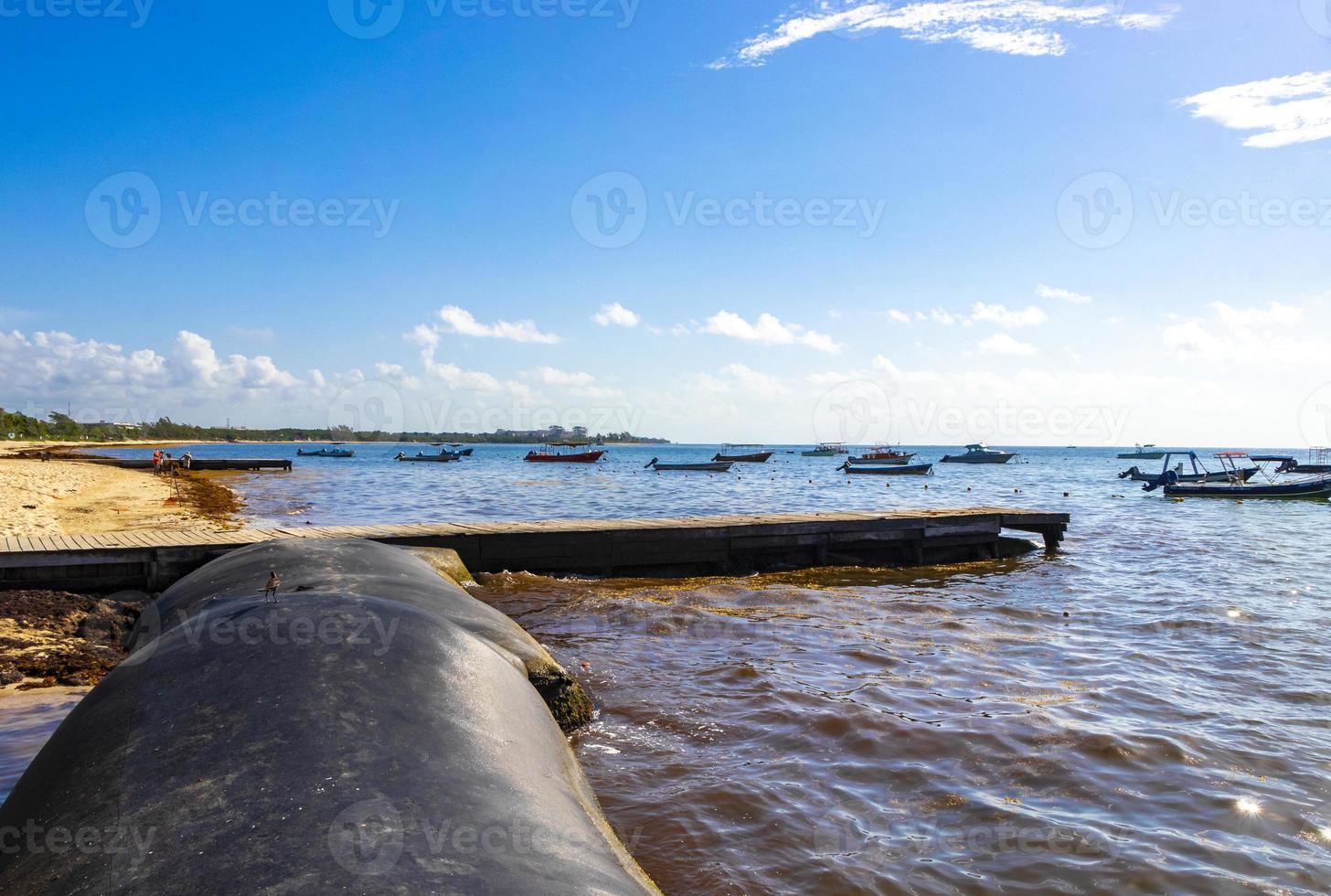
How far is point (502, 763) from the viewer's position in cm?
297

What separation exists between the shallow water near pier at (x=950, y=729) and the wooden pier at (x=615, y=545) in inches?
30.5

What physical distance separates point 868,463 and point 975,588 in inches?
2948

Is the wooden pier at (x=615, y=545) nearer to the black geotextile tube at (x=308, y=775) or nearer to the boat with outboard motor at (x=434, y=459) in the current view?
the black geotextile tube at (x=308, y=775)

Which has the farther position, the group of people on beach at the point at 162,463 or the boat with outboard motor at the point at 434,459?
the boat with outboard motor at the point at 434,459

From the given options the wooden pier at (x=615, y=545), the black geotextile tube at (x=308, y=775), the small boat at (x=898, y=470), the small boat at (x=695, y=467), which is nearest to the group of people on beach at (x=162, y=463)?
the wooden pier at (x=615, y=545)

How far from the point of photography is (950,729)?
652 cm

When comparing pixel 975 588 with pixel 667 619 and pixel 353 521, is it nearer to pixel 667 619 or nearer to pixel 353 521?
pixel 667 619

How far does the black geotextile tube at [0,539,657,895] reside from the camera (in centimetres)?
208

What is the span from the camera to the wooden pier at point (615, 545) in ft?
33.8

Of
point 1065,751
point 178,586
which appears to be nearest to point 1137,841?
point 1065,751

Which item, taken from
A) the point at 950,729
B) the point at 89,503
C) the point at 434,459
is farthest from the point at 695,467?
the point at 950,729

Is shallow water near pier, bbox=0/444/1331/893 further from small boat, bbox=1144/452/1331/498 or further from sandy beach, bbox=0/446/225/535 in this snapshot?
small boat, bbox=1144/452/1331/498

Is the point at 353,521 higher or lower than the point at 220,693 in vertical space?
lower

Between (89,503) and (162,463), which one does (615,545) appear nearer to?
(89,503)
